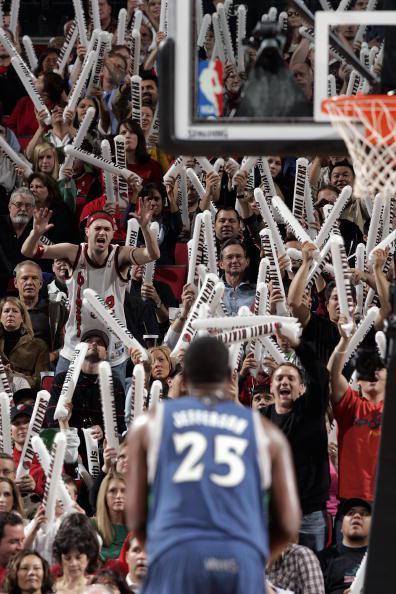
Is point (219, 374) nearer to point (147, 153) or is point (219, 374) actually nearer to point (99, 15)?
point (147, 153)

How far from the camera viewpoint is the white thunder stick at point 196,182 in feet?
41.9

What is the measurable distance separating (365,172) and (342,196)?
4182 millimetres

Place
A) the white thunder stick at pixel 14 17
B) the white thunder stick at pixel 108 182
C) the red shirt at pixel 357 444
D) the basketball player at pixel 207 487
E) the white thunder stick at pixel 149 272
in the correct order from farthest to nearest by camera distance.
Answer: the white thunder stick at pixel 14 17 < the white thunder stick at pixel 108 182 < the white thunder stick at pixel 149 272 < the red shirt at pixel 357 444 < the basketball player at pixel 207 487

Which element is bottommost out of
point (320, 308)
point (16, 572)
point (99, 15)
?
point (16, 572)

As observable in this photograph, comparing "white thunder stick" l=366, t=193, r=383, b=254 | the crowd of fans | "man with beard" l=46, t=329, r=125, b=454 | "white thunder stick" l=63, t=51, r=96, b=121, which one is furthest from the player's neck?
"white thunder stick" l=63, t=51, r=96, b=121

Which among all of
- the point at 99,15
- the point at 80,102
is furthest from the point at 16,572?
the point at 99,15

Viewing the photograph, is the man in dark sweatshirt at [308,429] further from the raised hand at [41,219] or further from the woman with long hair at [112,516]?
the raised hand at [41,219]

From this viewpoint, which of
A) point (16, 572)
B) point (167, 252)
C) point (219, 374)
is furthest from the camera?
point (167, 252)

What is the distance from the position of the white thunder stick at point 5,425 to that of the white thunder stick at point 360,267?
9.35 ft

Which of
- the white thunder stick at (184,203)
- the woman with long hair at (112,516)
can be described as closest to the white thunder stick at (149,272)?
the white thunder stick at (184,203)

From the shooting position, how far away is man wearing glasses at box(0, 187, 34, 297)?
12695mm

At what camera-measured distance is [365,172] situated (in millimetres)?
7414

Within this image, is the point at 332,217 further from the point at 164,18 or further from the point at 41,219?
the point at 164,18

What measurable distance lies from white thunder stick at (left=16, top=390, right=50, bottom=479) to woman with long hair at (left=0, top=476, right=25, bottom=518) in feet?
2.32
